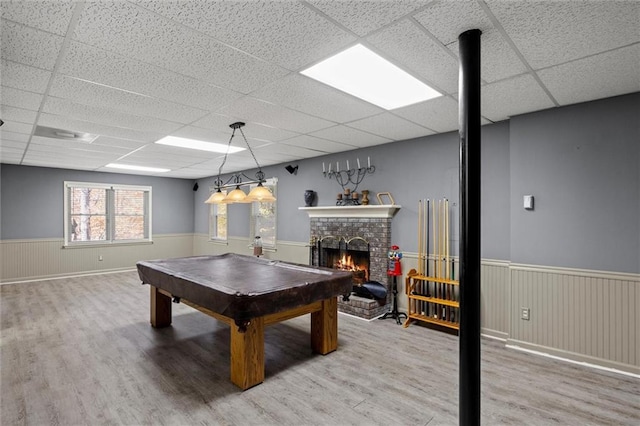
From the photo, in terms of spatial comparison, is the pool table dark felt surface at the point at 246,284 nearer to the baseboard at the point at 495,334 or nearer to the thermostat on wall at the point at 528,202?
the baseboard at the point at 495,334

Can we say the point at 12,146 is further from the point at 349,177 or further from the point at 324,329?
the point at 324,329

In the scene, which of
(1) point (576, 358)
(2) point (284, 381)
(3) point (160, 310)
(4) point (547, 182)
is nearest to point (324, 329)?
(2) point (284, 381)

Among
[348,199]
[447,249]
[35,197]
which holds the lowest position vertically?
[447,249]

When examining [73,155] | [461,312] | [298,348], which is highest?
[73,155]

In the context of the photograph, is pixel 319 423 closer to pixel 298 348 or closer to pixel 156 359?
pixel 298 348

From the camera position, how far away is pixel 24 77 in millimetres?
2457

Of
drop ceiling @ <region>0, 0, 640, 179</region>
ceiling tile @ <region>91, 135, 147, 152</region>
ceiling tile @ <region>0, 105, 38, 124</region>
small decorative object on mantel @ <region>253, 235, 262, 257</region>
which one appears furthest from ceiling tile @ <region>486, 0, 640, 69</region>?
small decorative object on mantel @ <region>253, 235, 262, 257</region>

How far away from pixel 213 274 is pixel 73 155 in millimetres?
4039

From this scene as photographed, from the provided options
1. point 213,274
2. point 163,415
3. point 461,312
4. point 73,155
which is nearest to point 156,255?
point 73,155

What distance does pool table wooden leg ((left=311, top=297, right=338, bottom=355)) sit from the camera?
3.31 m

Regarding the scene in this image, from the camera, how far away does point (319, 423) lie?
7.25 ft

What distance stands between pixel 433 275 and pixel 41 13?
14.2 feet

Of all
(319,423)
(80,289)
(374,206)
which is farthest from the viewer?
(80,289)

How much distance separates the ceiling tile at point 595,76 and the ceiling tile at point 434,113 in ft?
2.56
